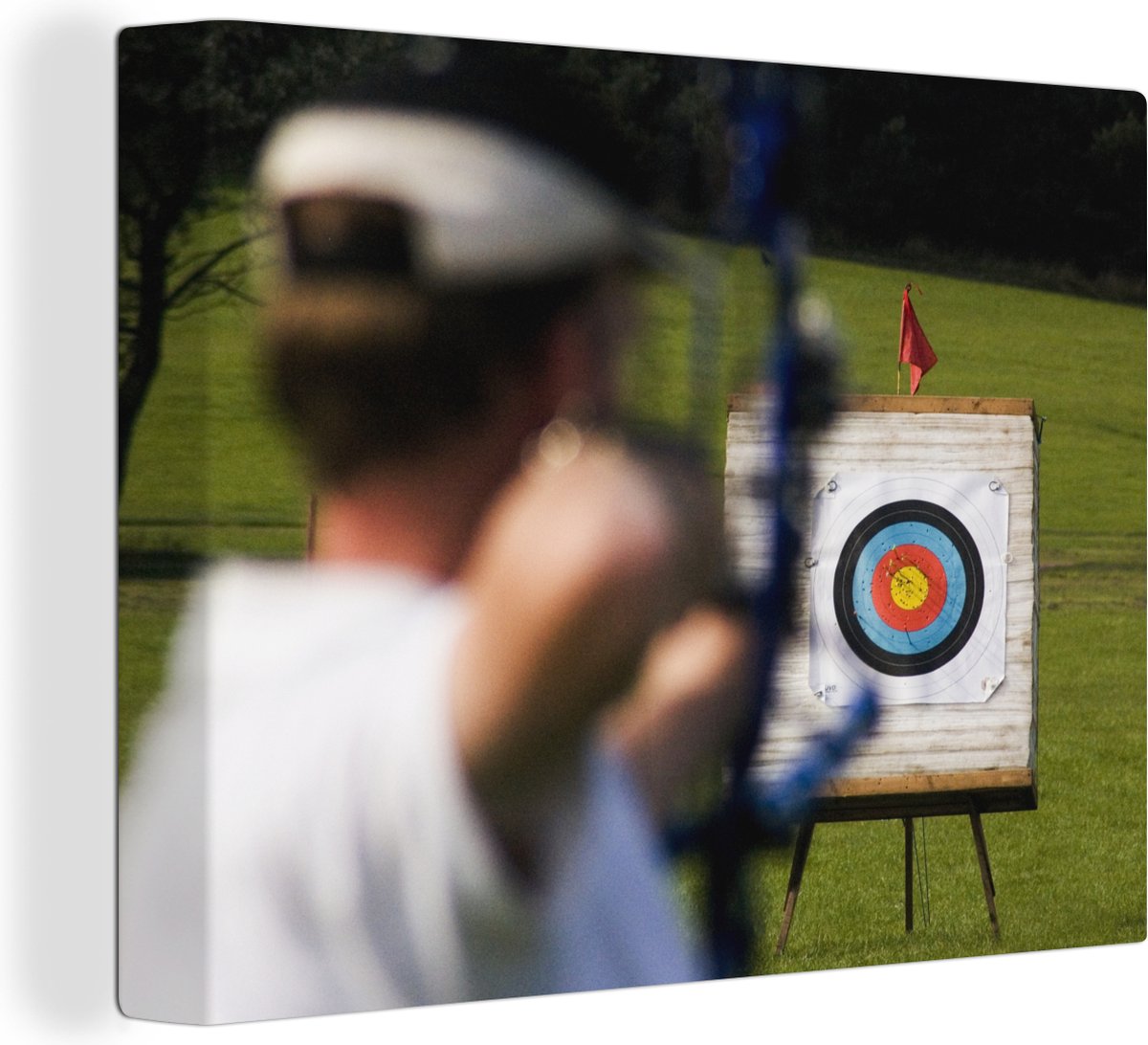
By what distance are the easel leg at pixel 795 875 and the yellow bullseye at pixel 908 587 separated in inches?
22.9

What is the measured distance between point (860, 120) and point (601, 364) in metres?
0.92

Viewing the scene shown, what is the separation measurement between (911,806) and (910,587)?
20.7 inches

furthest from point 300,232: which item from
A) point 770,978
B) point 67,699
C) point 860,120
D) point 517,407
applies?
point 770,978

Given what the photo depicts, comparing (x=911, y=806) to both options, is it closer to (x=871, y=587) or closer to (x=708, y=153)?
(x=871, y=587)

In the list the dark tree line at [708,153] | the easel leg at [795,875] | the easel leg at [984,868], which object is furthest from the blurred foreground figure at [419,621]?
the easel leg at [984,868]

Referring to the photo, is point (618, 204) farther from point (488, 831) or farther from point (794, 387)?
point (488, 831)

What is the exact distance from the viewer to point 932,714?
14.0ft

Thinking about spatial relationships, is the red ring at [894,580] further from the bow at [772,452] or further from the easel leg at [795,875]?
the easel leg at [795,875]

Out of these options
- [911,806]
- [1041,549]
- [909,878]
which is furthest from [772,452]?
[909,878]

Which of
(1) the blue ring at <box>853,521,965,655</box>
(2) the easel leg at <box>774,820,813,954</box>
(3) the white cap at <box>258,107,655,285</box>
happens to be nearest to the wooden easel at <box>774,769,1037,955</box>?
(2) the easel leg at <box>774,820,813,954</box>

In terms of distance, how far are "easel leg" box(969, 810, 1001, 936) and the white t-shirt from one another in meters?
1.17

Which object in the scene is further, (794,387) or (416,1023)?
(794,387)

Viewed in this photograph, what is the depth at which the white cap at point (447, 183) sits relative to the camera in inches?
143

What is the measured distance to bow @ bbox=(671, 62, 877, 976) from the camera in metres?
4.04
